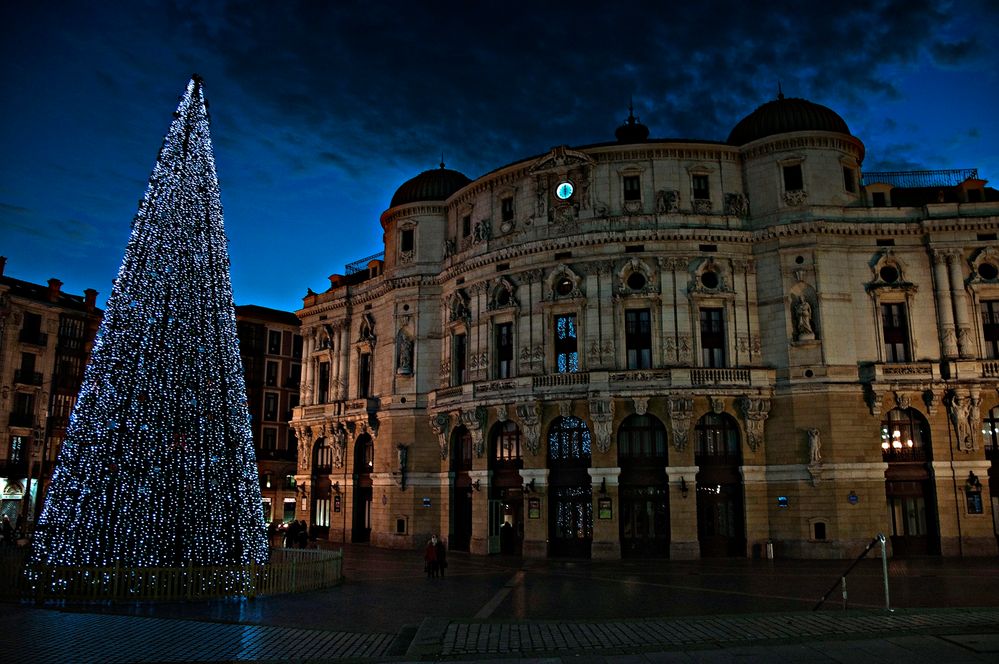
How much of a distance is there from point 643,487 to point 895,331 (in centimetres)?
1625

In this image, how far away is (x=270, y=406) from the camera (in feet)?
263

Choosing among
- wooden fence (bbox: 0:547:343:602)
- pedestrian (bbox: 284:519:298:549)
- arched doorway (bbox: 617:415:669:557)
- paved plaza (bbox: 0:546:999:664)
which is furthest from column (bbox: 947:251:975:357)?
wooden fence (bbox: 0:547:343:602)

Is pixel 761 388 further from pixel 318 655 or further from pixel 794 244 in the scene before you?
pixel 318 655

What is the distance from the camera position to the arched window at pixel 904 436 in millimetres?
41438

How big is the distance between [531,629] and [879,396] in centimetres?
2943

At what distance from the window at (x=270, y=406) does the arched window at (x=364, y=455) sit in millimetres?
25680

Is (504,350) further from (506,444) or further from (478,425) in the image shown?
(506,444)

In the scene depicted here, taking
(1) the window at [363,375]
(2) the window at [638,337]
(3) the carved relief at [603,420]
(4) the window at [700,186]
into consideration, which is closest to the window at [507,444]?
(3) the carved relief at [603,420]

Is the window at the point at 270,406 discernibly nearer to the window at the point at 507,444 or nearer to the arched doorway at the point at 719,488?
the window at the point at 507,444

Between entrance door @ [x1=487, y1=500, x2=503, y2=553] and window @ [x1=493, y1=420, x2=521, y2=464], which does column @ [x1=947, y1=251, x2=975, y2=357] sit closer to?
window @ [x1=493, y1=420, x2=521, y2=464]

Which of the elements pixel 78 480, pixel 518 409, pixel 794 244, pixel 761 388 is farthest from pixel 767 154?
pixel 78 480

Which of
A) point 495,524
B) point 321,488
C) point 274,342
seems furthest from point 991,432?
point 274,342

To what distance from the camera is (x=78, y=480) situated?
78.6ft

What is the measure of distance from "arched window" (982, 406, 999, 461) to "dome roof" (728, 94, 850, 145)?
57.3 ft
